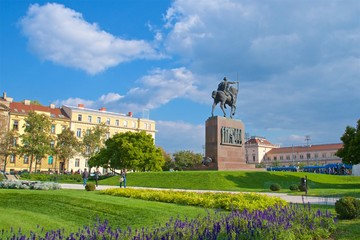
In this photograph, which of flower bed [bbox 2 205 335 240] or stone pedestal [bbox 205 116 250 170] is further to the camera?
stone pedestal [bbox 205 116 250 170]

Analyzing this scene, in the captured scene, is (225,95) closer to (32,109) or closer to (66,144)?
(66,144)

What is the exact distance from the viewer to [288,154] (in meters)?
140

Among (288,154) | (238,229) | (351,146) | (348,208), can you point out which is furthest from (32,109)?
(288,154)

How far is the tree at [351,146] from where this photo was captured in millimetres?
39072

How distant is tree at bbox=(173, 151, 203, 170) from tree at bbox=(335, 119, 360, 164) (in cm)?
4353

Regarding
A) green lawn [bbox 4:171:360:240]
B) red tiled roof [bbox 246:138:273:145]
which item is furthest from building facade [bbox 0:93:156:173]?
green lawn [bbox 4:171:360:240]

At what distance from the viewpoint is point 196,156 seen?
85.5m

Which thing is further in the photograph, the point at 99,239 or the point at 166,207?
the point at 166,207

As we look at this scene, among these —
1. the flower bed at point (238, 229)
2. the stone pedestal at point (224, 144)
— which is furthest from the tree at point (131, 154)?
the flower bed at point (238, 229)

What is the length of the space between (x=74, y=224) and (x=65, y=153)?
184 ft

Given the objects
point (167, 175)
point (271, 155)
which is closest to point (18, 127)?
point (167, 175)

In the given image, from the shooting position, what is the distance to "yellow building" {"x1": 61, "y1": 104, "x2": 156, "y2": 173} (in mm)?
88500

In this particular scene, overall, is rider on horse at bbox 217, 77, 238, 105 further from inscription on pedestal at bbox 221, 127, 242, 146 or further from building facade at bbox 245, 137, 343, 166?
building facade at bbox 245, 137, 343, 166

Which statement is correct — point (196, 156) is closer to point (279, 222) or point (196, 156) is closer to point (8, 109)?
point (8, 109)
